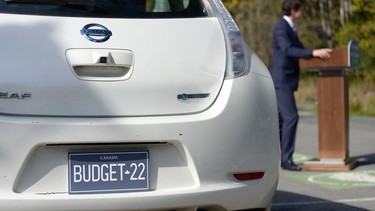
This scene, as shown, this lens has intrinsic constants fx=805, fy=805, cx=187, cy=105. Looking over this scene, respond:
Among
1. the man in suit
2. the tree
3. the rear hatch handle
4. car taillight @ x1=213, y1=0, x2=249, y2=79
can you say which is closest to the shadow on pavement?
the man in suit

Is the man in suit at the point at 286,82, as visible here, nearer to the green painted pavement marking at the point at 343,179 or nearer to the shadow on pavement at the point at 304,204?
the green painted pavement marking at the point at 343,179

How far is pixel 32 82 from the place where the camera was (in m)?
3.75

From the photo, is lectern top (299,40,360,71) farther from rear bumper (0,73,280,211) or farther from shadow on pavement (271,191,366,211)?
rear bumper (0,73,280,211)

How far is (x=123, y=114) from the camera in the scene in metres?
3.82

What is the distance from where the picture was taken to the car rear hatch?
12.3 feet

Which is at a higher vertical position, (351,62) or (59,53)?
(59,53)

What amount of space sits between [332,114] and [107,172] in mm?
5119

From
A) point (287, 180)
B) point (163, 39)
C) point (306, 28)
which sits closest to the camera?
point (163, 39)

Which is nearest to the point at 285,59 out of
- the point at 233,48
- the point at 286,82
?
the point at 286,82

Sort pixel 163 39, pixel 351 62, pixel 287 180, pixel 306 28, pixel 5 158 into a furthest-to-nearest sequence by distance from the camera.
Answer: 1. pixel 306 28
2. pixel 351 62
3. pixel 287 180
4. pixel 163 39
5. pixel 5 158

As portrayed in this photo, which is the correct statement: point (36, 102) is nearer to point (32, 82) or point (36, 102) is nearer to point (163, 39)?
point (32, 82)

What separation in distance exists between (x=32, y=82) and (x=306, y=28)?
2783cm

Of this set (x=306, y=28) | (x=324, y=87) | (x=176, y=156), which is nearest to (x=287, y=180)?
(x=324, y=87)

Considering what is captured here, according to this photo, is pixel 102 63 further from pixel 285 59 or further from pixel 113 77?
pixel 285 59
